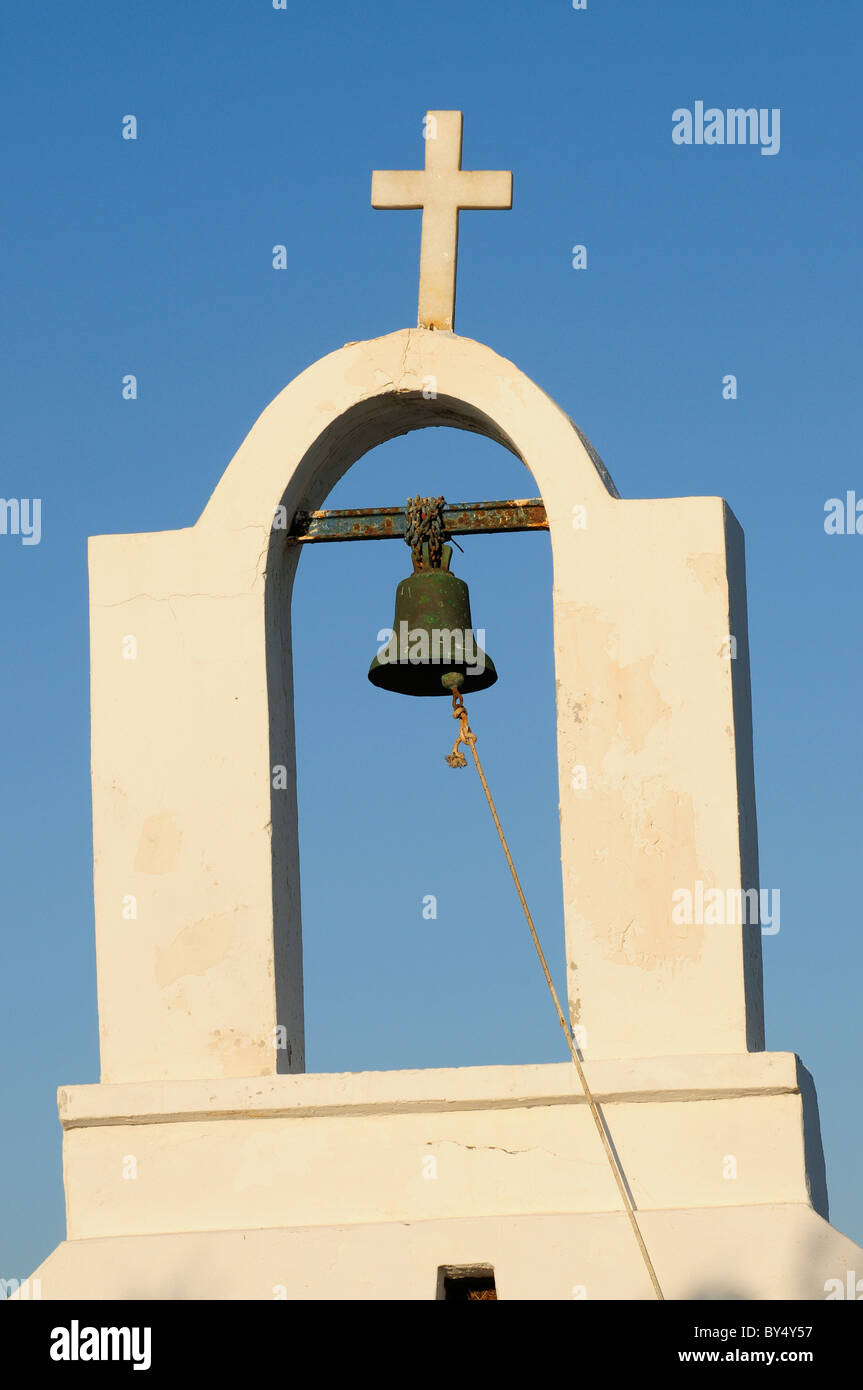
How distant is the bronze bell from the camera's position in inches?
316

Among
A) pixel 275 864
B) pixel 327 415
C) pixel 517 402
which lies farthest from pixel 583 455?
pixel 275 864

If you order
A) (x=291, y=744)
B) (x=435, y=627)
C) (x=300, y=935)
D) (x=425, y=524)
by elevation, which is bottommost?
(x=300, y=935)

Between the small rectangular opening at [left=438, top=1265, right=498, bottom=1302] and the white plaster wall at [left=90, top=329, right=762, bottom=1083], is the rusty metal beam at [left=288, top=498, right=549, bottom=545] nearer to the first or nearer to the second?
the white plaster wall at [left=90, top=329, right=762, bottom=1083]

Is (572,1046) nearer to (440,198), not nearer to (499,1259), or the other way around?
(499,1259)

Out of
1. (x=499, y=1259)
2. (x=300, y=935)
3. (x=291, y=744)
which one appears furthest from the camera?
(x=291, y=744)

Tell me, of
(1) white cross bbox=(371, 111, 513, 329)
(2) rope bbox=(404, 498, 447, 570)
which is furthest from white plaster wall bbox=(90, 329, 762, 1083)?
(2) rope bbox=(404, 498, 447, 570)

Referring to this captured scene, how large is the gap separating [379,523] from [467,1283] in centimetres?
231

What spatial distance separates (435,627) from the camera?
8.04 m

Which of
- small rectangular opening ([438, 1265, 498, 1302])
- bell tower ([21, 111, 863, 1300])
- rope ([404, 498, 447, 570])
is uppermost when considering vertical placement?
rope ([404, 498, 447, 570])

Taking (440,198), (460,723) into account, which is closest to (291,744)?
(460,723)
